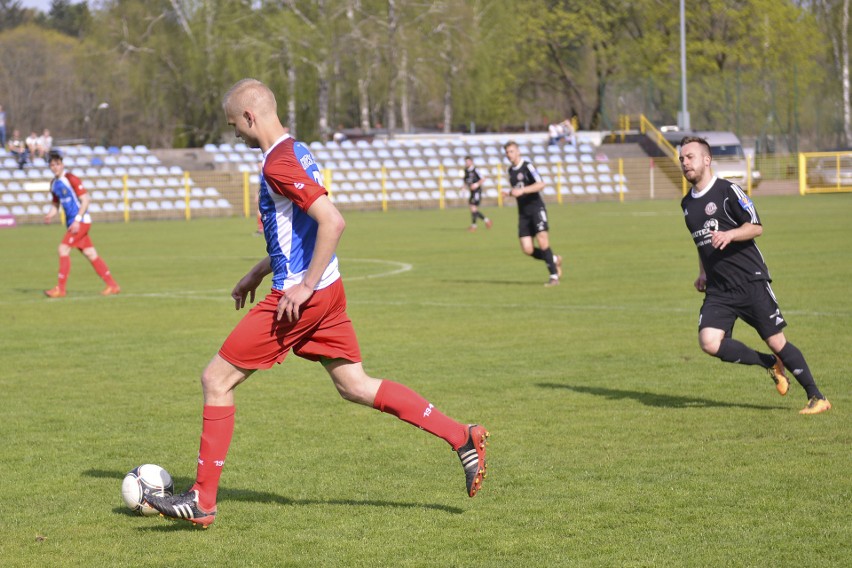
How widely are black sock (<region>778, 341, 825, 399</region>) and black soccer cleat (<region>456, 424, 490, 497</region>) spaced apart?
318 cm

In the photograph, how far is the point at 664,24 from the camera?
6669cm

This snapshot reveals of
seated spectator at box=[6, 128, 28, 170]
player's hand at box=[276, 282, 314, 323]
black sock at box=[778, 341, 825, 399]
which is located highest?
seated spectator at box=[6, 128, 28, 170]

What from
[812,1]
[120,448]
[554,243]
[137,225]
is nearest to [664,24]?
[812,1]

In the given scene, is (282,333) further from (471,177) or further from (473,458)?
(471,177)

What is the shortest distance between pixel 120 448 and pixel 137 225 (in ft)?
107

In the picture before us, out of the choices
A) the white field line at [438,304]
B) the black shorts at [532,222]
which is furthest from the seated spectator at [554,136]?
the black shorts at [532,222]

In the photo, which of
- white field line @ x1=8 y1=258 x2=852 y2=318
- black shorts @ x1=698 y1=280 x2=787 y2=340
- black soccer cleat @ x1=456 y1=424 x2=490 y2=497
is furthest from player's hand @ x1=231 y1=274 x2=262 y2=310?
white field line @ x1=8 y1=258 x2=852 y2=318

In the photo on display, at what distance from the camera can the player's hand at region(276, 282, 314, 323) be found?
5.40 meters

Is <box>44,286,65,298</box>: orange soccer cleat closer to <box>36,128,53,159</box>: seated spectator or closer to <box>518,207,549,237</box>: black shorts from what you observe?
<box>518,207,549,237</box>: black shorts

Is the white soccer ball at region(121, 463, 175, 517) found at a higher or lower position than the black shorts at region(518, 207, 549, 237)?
lower

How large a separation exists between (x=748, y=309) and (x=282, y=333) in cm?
386

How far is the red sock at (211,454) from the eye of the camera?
565 cm

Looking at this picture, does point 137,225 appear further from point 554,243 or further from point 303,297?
point 303,297

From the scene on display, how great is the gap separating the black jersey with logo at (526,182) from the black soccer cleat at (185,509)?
1262cm
